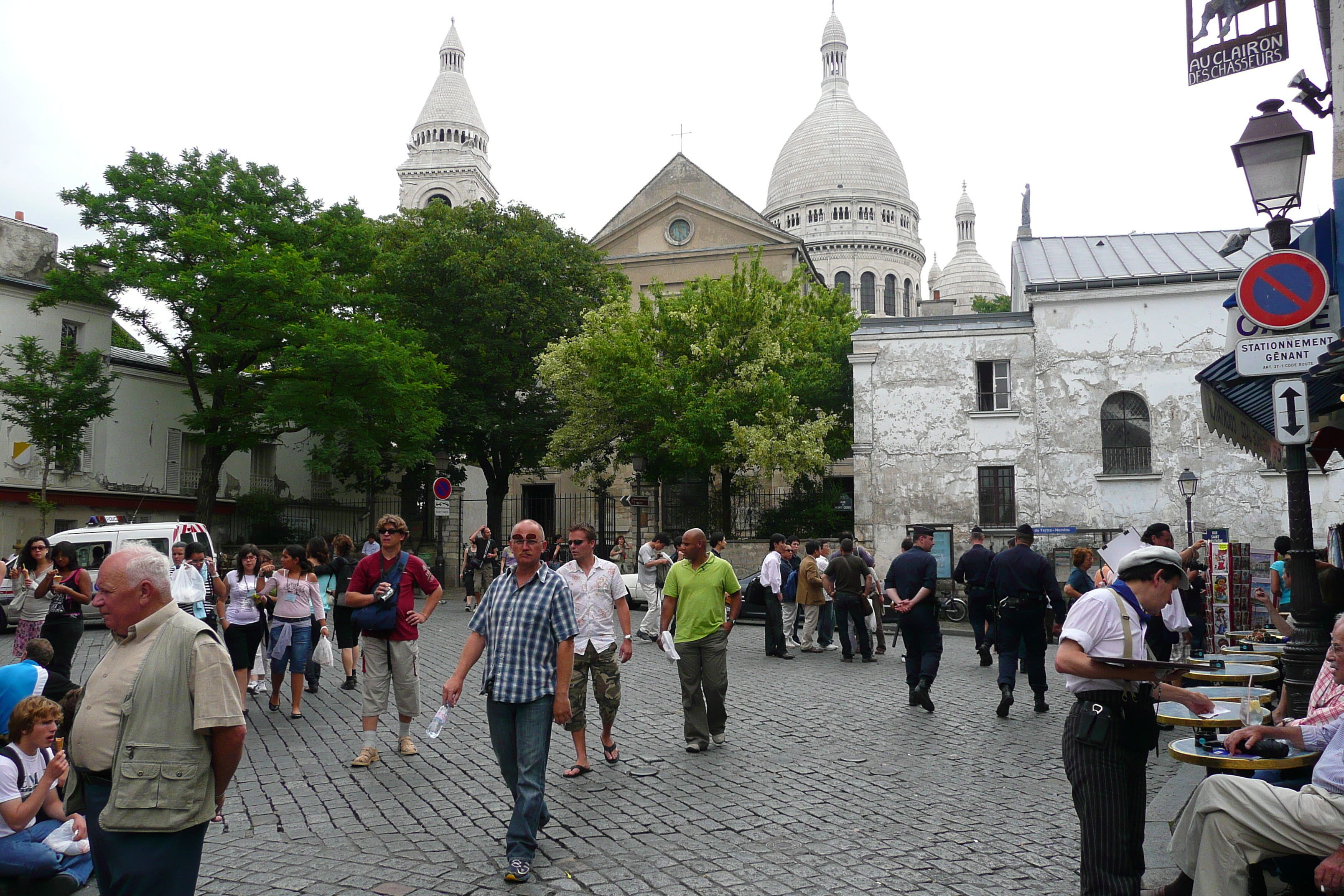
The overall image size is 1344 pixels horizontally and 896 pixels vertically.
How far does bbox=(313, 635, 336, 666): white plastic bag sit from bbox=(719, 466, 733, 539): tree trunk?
20411 millimetres

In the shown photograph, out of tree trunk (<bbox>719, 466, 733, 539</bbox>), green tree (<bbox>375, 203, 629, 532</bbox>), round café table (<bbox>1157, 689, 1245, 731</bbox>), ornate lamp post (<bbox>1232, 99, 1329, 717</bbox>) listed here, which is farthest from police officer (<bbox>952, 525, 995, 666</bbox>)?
green tree (<bbox>375, 203, 629, 532</bbox>)

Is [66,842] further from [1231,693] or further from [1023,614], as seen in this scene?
[1023,614]

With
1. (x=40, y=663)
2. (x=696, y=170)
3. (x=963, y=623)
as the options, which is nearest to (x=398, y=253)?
(x=696, y=170)

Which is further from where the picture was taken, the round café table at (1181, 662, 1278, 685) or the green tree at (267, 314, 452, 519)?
the green tree at (267, 314, 452, 519)

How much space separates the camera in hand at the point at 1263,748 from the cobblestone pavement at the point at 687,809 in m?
1.09

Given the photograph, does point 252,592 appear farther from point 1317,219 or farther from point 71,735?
point 1317,219

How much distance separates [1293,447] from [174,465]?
112ft

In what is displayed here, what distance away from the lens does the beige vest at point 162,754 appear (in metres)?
3.63

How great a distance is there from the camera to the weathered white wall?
27.5 metres

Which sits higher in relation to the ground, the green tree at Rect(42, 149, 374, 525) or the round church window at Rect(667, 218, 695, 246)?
the round church window at Rect(667, 218, 695, 246)

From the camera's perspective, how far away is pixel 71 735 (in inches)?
153

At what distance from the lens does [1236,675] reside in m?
7.39

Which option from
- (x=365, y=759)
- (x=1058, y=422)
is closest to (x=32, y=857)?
(x=365, y=759)

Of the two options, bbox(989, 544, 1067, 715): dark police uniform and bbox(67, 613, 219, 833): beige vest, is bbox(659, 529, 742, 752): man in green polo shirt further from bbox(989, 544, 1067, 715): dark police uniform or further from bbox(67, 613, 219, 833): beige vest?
bbox(67, 613, 219, 833): beige vest
